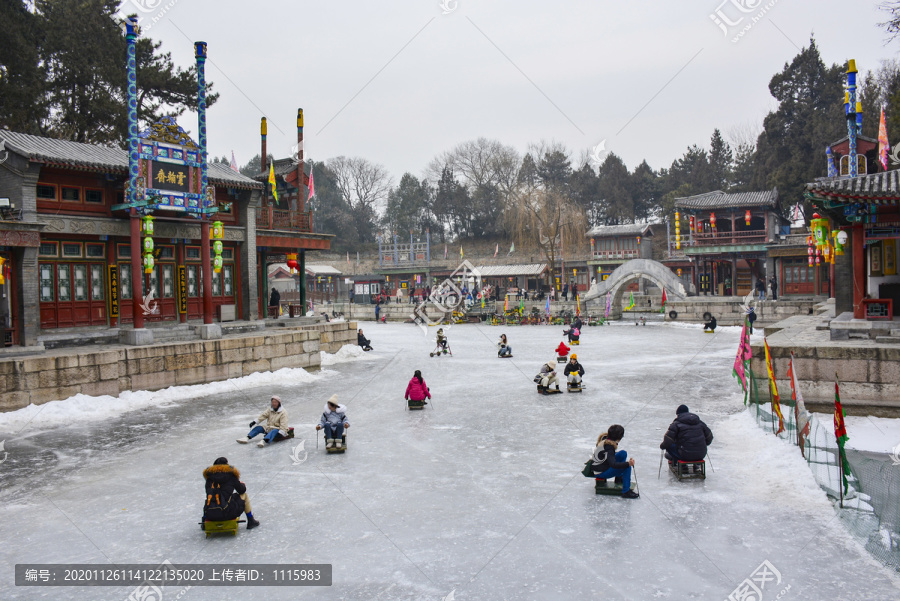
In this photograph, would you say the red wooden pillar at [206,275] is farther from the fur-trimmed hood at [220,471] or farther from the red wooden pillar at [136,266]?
the fur-trimmed hood at [220,471]

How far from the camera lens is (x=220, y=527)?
24.0 feet

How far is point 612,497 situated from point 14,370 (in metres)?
13.2

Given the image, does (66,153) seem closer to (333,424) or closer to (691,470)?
(333,424)

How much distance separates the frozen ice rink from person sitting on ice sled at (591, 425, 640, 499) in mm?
261

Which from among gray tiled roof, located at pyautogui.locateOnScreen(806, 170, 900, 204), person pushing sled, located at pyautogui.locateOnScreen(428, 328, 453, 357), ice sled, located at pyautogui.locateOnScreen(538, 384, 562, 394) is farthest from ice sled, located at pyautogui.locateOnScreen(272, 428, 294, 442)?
person pushing sled, located at pyautogui.locateOnScreen(428, 328, 453, 357)

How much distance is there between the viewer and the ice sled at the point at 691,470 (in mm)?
8986

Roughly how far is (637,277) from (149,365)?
29287 millimetres

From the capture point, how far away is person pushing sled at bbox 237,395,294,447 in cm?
1164

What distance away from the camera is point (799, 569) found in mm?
6191

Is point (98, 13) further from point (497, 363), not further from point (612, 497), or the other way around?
point (612, 497)

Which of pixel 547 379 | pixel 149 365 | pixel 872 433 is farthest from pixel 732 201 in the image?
pixel 149 365

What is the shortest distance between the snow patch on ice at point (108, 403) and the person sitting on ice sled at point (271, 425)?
4681 millimetres

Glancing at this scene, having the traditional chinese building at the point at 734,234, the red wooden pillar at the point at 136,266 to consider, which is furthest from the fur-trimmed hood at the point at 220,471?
the traditional chinese building at the point at 734,234

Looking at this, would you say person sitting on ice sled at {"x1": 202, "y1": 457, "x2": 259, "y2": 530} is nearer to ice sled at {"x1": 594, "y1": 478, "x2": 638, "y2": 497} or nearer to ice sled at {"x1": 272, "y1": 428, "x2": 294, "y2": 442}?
ice sled at {"x1": 272, "y1": 428, "x2": 294, "y2": 442}
